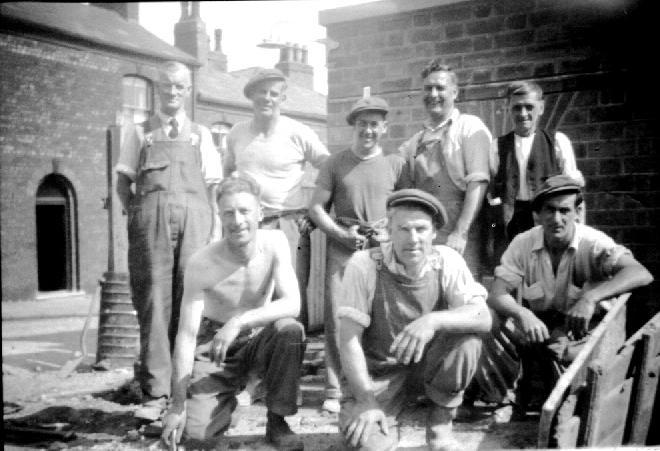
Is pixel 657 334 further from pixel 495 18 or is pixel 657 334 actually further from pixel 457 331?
pixel 495 18

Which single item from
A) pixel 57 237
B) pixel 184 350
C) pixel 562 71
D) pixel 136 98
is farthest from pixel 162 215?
pixel 136 98

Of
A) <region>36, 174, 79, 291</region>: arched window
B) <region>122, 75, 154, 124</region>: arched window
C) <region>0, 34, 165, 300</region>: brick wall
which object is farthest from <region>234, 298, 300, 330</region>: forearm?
<region>122, 75, 154, 124</region>: arched window

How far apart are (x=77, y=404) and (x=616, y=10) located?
15.7 ft

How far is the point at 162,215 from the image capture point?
3.75m

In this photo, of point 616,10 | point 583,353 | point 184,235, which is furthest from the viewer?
point 616,10

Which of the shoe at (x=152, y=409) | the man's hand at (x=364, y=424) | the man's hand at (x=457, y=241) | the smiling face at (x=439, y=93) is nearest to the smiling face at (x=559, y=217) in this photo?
the man's hand at (x=457, y=241)

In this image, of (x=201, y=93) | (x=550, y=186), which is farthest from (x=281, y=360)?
(x=201, y=93)

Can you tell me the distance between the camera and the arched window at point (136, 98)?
32.9 feet

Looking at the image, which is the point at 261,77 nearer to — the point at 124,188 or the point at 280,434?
the point at 124,188

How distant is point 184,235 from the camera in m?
3.80

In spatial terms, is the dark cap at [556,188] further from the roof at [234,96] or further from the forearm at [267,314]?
the roof at [234,96]

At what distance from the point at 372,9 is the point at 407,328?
11.9 ft

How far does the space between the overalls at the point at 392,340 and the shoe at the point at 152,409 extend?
4.32 ft

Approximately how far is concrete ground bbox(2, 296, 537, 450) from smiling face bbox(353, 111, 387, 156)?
154cm
